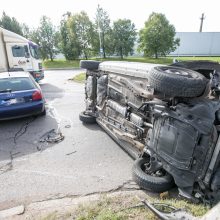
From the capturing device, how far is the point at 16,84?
649 cm

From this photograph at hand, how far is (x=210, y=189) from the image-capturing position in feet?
8.66

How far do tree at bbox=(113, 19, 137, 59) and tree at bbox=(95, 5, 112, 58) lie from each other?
1.11 meters

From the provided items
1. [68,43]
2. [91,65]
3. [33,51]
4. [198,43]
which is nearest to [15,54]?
[33,51]

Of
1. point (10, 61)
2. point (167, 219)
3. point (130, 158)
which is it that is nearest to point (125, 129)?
point (130, 158)

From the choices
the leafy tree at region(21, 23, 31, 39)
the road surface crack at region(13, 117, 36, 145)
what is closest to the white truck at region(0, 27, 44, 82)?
the road surface crack at region(13, 117, 36, 145)

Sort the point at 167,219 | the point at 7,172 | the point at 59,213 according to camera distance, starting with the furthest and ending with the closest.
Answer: the point at 7,172, the point at 59,213, the point at 167,219

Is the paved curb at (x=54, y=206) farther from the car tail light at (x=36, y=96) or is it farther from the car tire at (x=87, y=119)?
the car tail light at (x=36, y=96)

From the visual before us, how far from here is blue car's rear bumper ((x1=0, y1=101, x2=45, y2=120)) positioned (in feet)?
19.9

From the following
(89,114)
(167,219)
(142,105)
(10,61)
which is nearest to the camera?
(167,219)

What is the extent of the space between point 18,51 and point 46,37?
2697cm

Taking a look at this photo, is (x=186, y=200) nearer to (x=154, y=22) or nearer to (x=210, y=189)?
(x=210, y=189)

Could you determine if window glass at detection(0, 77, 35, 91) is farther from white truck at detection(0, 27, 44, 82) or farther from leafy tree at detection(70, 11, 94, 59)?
leafy tree at detection(70, 11, 94, 59)

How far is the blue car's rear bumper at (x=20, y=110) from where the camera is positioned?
6059 millimetres

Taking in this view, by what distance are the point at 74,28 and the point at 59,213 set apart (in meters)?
37.3
